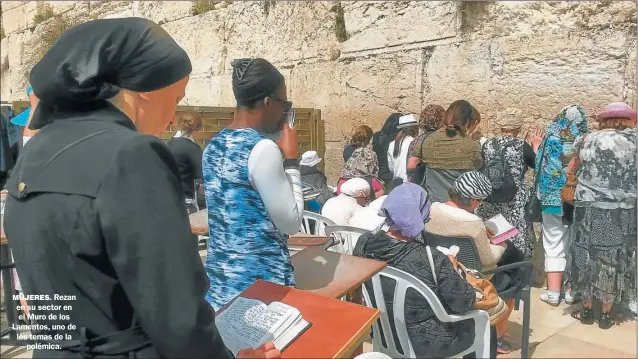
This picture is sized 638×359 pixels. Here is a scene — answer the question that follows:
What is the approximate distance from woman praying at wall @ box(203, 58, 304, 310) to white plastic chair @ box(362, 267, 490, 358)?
0.68 metres

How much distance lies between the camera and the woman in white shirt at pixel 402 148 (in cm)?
472

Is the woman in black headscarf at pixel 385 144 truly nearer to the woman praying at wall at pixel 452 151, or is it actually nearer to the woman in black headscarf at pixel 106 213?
the woman praying at wall at pixel 452 151

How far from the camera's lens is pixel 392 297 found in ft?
7.73

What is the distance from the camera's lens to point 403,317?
2.33 metres

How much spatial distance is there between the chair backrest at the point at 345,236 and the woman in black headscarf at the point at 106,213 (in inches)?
80.8

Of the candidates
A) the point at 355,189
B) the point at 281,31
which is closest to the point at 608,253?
the point at 355,189

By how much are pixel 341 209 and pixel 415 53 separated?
9.18 feet

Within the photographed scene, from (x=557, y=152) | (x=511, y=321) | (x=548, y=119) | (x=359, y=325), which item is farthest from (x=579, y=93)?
(x=359, y=325)

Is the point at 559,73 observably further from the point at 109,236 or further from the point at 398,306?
the point at 109,236

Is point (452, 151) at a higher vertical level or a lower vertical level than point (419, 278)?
higher

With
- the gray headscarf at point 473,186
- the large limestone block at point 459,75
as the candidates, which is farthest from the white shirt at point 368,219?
the large limestone block at point 459,75

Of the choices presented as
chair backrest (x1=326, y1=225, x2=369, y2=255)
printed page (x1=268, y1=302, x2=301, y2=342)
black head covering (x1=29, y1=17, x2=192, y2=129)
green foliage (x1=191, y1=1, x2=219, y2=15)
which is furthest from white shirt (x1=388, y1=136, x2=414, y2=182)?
green foliage (x1=191, y1=1, x2=219, y2=15)

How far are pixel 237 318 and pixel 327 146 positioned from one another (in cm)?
561

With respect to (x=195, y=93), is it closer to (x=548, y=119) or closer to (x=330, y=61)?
(x=330, y=61)
